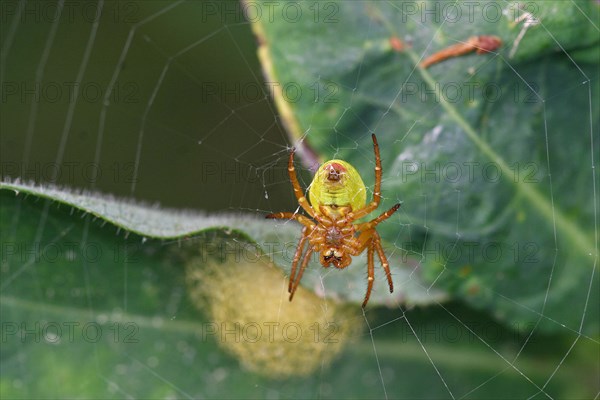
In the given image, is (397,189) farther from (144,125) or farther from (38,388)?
(144,125)

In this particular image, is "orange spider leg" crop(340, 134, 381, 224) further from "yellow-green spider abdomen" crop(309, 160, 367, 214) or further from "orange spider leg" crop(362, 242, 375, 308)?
"orange spider leg" crop(362, 242, 375, 308)

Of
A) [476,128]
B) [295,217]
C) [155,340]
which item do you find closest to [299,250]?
[295,217]

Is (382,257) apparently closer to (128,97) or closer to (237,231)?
(237,231)

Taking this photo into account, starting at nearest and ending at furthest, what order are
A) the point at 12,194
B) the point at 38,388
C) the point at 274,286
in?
1. the point at 12,194
2. the point at 38,388
3. the point at 274,286

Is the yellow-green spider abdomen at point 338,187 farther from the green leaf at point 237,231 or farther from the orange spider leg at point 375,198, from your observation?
the green leaf at point 237,231

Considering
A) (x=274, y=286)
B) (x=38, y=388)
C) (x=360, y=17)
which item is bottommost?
(x=38, y=388)

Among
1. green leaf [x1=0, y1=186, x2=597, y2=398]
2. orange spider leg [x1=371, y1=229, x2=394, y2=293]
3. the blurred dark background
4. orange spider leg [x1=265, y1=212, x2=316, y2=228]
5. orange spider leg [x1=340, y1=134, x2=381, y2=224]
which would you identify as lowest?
green leaf [x1=0, y1=186, x2=597, y2=398]

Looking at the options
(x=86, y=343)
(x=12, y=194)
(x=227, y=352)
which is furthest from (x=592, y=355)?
(x=12, y=194)

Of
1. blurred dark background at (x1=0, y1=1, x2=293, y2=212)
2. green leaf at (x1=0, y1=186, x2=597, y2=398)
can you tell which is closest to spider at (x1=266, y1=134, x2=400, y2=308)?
green leaf at (x1=0, y1=186, x2=597, y2=398)
